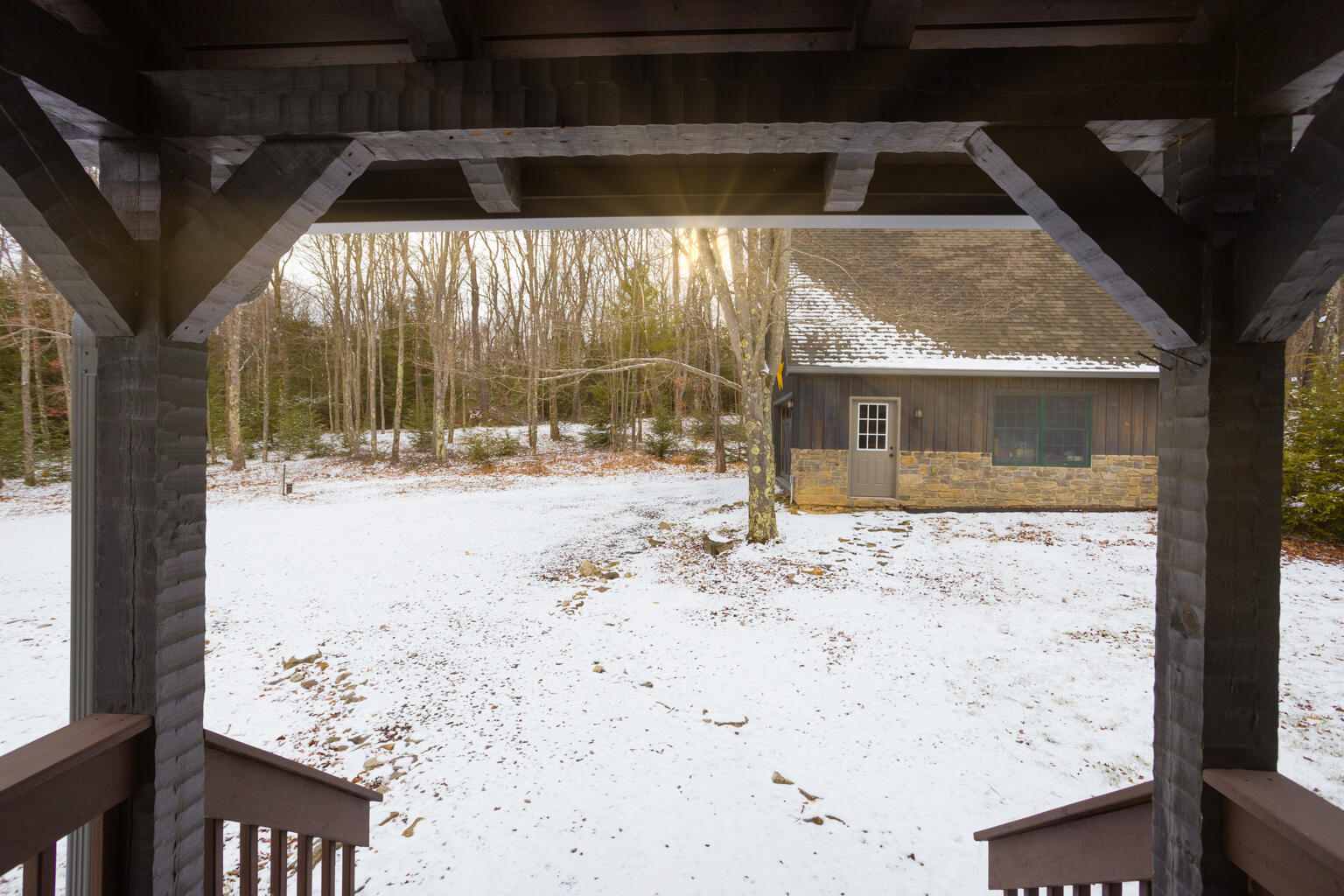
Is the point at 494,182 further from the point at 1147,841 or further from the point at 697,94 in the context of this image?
the point at 1147,841

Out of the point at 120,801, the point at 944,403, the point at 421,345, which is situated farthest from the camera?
the point at 421,345

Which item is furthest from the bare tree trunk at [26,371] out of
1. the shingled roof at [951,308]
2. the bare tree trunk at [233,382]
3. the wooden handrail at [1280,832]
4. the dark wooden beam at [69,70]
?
the wooden handrail at [1280,832]

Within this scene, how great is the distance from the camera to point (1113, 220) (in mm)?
1404

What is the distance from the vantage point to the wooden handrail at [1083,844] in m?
1.62

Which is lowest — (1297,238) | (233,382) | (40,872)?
(40,872)

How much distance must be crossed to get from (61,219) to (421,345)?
788 inches

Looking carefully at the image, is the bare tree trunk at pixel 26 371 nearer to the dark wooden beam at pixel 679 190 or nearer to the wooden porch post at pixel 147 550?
Answer: the dark wooden beam at pixel 679 190

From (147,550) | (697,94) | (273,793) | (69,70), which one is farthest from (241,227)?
(273,793)

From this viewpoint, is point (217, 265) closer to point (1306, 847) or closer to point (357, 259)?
point (1306, 847)

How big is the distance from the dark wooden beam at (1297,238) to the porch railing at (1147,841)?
1.03 meters

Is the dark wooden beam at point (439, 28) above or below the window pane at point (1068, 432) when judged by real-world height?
above

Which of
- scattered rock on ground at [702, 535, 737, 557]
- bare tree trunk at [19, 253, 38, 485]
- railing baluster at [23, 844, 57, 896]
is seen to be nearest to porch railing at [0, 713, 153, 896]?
railing baluster at [23, 844, 57, 896]

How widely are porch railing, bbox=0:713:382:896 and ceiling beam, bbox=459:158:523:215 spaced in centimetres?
200

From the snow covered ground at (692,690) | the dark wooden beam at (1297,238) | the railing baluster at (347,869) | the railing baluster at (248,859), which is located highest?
the dark wooden beam at (1297,238)
